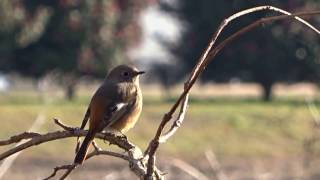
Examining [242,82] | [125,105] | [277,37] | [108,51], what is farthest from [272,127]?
[125,105]

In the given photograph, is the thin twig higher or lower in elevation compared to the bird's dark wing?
higher

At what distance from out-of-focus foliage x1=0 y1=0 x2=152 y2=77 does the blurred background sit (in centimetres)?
3

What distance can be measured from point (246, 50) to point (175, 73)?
5906 millimetres

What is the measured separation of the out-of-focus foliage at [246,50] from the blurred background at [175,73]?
4 centimetres

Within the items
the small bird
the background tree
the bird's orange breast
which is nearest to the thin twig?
the small bird

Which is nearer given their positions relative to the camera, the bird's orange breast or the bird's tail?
the bird's tail

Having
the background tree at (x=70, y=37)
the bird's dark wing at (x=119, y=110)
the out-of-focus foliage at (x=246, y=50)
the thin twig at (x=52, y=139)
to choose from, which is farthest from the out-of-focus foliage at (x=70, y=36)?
the thin twig at (x=52, y=139)

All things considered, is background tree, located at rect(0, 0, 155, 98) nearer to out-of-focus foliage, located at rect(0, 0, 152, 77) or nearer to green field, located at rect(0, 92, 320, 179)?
out-of-focus foliage, located at rect(0, 0, 152, 77)

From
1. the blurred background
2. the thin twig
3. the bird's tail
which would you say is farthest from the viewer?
the blurred background

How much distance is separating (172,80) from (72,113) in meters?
22.4

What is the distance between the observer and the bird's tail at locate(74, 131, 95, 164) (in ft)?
6.86

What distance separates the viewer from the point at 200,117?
93.6 feet

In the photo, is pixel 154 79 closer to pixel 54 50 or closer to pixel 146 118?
pixel 54 50

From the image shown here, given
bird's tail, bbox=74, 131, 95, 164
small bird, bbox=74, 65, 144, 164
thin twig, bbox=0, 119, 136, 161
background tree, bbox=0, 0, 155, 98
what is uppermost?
thin twig, bbox=0, 119, 136, 161
